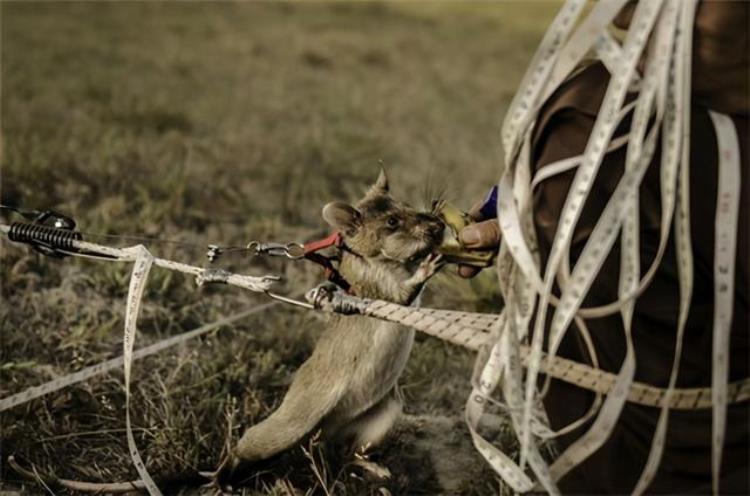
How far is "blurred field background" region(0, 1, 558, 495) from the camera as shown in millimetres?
3709

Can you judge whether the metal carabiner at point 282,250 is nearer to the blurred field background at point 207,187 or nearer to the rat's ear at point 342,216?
the rat's ear at point 342,216

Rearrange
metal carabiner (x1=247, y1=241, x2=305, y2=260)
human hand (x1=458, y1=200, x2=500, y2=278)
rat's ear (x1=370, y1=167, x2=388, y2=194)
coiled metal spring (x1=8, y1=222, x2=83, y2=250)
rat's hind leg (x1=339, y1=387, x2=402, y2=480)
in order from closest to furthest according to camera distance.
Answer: human hand (x1=458, y1=200, x2=500, y2=278) → metal carabiner (x1=247, y1=241, x2=305, y2=260) → coiled metal spring (x1=8, y1=222, x2=83, y2=250) → rat's hind leg (x1=339, y1=387, x2=402, y2=480) → rat's ear (x1=370, y1=167, x2=388, y2=194)

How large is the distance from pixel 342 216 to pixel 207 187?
3099 mm

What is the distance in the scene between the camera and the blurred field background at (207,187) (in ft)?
12.2

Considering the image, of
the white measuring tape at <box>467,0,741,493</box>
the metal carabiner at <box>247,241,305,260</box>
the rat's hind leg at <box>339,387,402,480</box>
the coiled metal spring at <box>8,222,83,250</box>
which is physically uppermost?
the white measuring tape at <box>467,0,741,493</box>

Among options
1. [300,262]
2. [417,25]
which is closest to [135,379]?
[300,262]

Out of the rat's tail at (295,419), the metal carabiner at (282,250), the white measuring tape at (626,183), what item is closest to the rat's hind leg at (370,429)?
the rat's tail at (295,419)

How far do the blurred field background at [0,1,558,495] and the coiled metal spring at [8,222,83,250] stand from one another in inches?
29.9

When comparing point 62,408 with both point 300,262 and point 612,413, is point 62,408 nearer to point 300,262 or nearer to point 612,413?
point 300,262

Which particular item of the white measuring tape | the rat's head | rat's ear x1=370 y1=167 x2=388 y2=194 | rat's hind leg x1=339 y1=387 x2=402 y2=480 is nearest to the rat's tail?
rat's hind leg x1=339 y1=387 x2=402 y2=480

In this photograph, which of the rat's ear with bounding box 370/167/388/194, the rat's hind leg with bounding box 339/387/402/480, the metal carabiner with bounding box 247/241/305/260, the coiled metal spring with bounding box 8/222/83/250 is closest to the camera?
the metal carabiner with bounding box 247/241/305/260

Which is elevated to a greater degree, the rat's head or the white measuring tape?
A: the white measuring tape

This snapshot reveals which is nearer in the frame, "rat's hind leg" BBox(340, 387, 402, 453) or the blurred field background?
"rat's hind leg" BBox(340, 387, 402, 453)

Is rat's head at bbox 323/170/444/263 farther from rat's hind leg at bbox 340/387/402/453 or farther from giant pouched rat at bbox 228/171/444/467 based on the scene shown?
rat's hind leg at bbox 340/387/402/453
